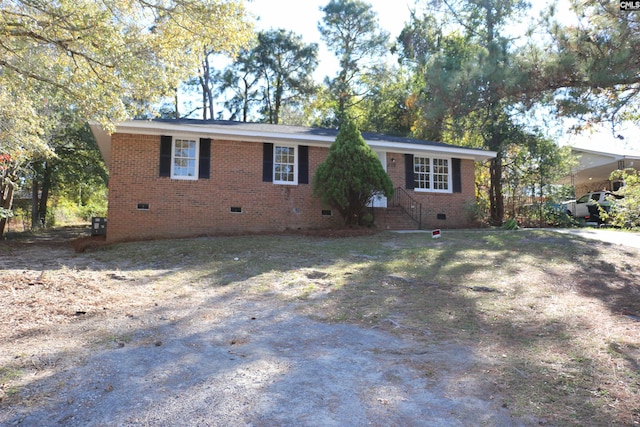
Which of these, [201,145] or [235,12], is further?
[201,145]

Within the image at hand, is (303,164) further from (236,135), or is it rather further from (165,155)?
(165,155)

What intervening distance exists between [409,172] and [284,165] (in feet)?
14.8

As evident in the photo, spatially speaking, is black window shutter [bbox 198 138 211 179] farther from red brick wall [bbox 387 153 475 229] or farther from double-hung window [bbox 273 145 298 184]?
red brick wall [bbox 387 153 475 229]

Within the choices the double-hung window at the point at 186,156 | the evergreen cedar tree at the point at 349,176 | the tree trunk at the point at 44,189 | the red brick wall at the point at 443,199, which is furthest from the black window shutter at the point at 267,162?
the tree trunk at the point at 44,189

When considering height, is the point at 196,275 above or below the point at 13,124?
below

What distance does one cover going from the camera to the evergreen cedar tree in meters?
12.0

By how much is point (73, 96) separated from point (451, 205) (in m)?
12.3

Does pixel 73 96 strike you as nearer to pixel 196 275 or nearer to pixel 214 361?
pixel 196 275

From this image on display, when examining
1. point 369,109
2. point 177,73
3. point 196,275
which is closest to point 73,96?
point 177,73

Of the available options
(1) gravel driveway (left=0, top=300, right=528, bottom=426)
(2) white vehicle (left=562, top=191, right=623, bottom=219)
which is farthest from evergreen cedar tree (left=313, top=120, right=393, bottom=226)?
(2) white vehicle (left=562, top=191, right=623, bottom=219)

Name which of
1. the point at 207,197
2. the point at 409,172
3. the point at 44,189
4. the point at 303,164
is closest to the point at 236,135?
the point at 207,197

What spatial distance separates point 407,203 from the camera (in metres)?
15.4

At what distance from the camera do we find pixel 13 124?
408 inches

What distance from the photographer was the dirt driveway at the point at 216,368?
3031 millimetres
